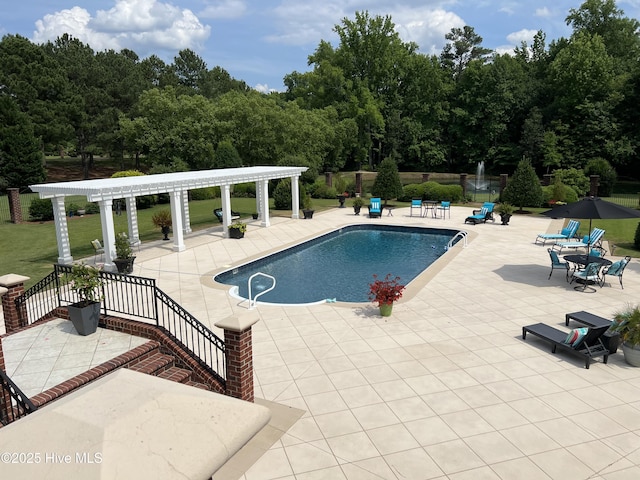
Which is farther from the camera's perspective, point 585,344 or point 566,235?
point 566,235

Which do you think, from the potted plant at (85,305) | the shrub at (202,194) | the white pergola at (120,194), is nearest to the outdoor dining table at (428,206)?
the white pergola at (120,194)

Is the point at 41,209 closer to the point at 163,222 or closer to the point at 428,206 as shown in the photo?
the point at 163,222

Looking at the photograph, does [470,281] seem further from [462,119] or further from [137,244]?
[462,119]

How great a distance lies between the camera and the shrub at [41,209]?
24.8 metres

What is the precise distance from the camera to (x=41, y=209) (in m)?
24.9

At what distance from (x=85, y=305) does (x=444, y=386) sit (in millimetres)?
6585

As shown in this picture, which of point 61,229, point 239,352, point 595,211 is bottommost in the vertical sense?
point 239,352

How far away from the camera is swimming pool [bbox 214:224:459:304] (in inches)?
542

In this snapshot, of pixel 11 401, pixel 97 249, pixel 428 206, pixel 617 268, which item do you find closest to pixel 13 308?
pixel 11 401

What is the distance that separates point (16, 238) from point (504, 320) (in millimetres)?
20806

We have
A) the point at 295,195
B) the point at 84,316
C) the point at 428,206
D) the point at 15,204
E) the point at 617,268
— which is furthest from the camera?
the point at 428,206

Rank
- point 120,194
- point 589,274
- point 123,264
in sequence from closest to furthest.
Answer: point 589,274
point 123,264
point 120,194

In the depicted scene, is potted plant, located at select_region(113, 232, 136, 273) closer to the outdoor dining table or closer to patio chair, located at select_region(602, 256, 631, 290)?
patio chair, located at select_region(602, 256, 631, 290)

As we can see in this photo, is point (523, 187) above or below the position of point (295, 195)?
above
